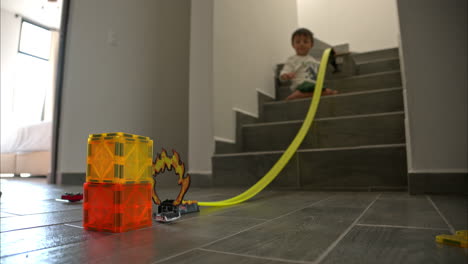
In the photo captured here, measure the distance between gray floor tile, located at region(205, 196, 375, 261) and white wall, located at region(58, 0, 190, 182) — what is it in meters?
1.86

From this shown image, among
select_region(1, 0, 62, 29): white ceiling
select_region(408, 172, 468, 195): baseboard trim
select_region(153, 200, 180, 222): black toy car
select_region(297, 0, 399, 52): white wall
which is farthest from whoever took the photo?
select_region(297, 0, 399, 52): white wall

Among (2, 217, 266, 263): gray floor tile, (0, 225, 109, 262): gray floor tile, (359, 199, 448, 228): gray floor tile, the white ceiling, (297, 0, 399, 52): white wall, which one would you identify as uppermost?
(297, 0, 399, 52): white wall

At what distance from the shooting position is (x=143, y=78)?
2535 mm

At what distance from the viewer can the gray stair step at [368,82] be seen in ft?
7.45

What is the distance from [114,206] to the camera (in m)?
0.62

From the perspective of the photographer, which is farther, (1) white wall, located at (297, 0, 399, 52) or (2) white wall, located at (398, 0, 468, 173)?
(1) white wall, located at (297, 0, 399, 52)

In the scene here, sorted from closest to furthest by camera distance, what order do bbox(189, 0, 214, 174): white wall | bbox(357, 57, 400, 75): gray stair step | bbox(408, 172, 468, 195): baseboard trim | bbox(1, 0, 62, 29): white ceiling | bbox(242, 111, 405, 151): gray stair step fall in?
bbox(408, 172, 468, 195): baseboard trim < bbox(242, 111, 405, 151): gray stair step < bbox(189, 0, 214, 174): white wall < bbox(1, 0, 62, 29): white ceiling < bbox(357, 57, 400, 75): gray stair step

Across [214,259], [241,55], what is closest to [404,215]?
[214,259]

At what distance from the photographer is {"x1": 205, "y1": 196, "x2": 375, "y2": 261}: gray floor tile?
0.47 metres

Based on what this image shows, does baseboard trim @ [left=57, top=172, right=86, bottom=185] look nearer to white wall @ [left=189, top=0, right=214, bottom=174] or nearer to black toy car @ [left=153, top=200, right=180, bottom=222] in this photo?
white wall @ [left=189, top=0, right=214, bottom=174]

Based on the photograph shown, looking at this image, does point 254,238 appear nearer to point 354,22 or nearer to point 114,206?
point 114,206

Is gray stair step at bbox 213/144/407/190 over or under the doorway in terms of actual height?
under

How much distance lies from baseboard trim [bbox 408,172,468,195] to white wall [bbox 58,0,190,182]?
5.82 feet

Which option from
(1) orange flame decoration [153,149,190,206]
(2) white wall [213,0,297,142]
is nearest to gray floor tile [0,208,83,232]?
(1) orange flame decoration [153,149,190,206]
